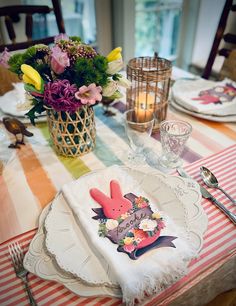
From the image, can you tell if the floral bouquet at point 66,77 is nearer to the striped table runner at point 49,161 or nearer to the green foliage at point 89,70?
the green foliage at point 89,70

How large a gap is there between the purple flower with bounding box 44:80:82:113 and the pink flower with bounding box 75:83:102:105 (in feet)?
0.05

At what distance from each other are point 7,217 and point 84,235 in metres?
0.21

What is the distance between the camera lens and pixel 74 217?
0.59m

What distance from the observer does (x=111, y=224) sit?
56cm

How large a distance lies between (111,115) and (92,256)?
640 mm

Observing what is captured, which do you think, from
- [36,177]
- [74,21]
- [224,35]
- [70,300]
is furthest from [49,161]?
[74,21]

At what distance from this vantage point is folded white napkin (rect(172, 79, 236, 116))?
1.00 metres

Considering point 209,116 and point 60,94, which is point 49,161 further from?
point 209,116

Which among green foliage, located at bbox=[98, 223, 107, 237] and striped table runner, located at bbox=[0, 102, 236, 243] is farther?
striped table runner, located at bbox=[0, 102, 236, 243]

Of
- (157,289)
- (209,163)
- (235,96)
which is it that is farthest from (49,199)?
(235,96)

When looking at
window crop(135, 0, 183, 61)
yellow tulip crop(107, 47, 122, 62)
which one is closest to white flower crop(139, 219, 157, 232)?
yellow tulip crop(107, 47, 122, 62)

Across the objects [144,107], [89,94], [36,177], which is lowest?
[36,177]

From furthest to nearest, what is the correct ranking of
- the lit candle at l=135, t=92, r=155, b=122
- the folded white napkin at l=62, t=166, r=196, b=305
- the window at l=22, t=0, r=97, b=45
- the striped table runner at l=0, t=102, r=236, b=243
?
the window at l=22, t=0, r=97, b=45, the lit candle at l=135, t=92, r=155, b=122, the striped table runner at l=0, t=102, r=236, b=243, the folded white napkin at l=62, t=166, r=196, b=305

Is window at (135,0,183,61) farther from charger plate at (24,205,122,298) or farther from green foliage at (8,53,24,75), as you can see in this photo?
charger plate at (24,205,122,298)
